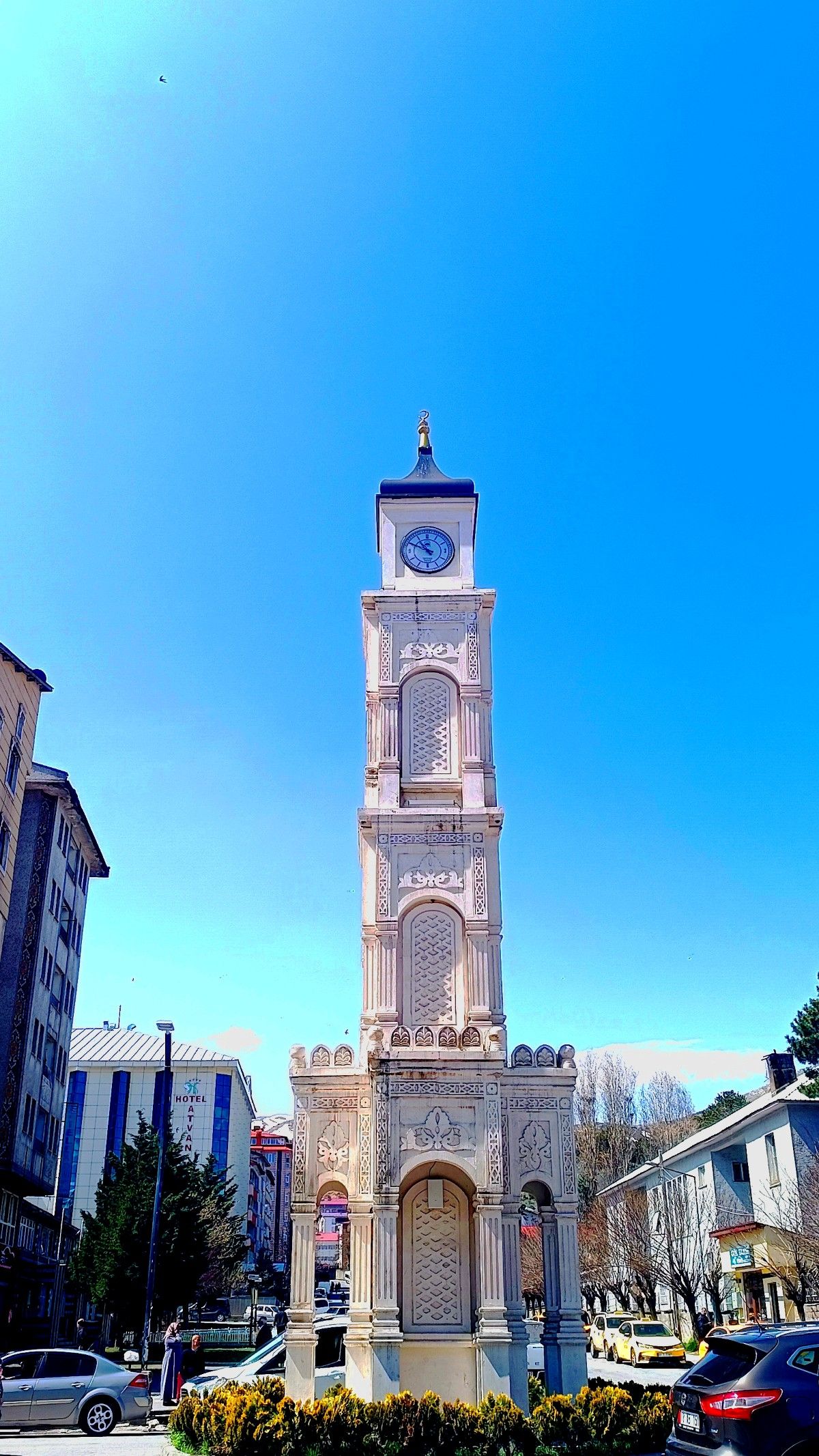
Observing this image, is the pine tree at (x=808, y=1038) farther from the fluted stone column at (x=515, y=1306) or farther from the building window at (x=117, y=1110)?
the building window at (x=117, y=1110)

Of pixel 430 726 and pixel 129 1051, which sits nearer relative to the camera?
pixel 430 726

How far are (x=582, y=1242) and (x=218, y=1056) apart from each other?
3189 centimetres

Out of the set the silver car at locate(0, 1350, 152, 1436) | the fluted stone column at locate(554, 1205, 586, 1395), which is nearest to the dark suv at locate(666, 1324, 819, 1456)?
the fluted stone column at locate(554, 1205, 586, 1395)

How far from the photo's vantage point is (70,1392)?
19.1 m

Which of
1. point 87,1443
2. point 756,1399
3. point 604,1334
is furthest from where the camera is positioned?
point 604,1334

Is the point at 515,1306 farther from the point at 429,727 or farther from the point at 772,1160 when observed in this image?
the point at 772,1160

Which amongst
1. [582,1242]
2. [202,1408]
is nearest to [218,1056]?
[582,1242]

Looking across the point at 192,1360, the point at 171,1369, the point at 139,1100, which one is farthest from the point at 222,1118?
the point at 171,1369

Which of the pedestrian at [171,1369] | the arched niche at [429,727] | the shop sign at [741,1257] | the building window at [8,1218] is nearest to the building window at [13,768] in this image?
the building window at [8,1218]

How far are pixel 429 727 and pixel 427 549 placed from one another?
14.3 feet

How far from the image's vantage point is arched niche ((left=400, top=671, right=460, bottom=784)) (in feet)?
79.9

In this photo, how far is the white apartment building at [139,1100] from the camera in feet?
246

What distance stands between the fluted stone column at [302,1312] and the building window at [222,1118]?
198 ft

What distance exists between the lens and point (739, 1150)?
44250 mm
